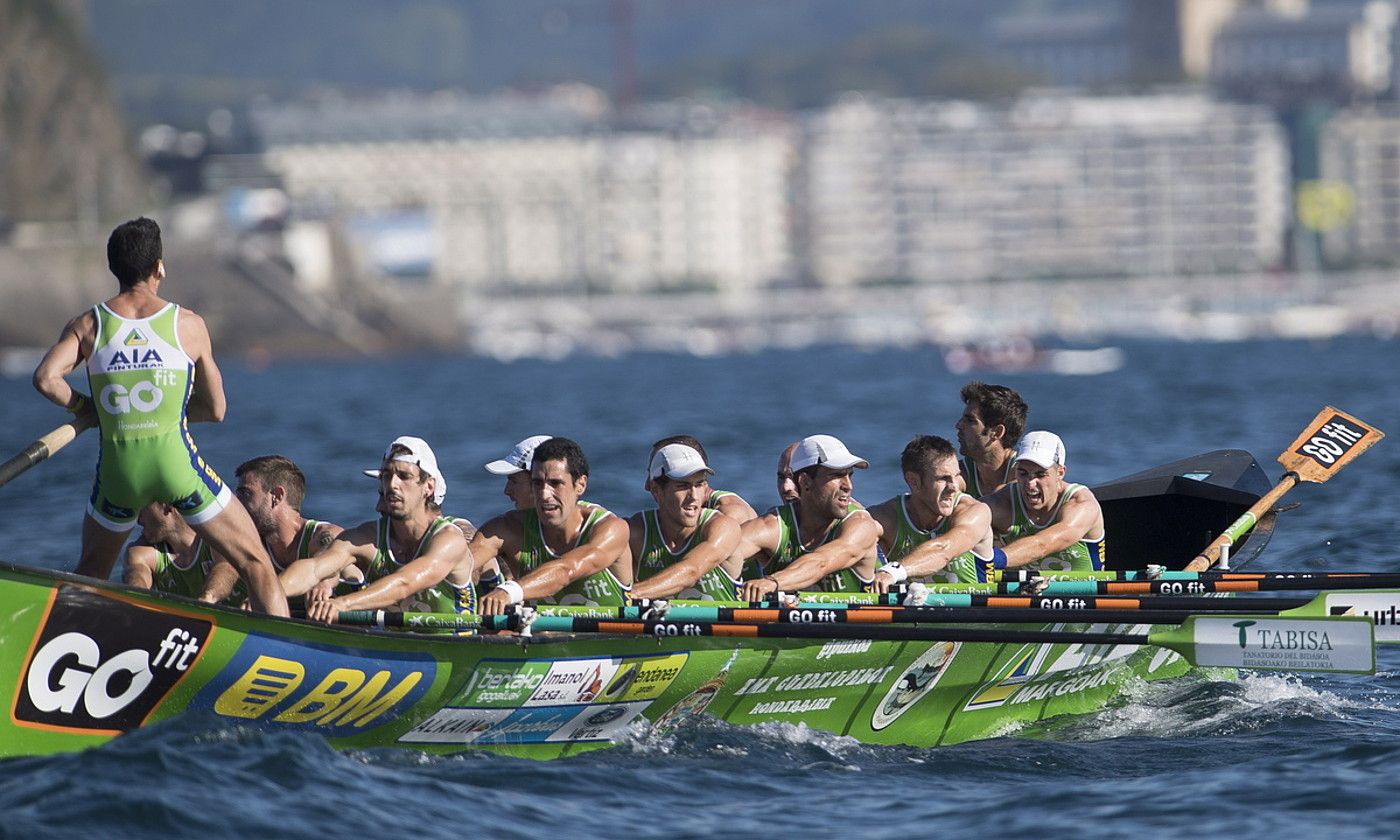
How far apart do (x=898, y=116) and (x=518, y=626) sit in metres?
170

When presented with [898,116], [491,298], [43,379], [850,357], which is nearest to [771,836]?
[43,379]

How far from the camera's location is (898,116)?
176875mm

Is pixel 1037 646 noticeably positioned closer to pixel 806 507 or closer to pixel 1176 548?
pixel 806 507

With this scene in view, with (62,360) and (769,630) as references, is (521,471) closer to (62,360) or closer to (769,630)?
(769,630)

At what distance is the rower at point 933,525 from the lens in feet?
37.7

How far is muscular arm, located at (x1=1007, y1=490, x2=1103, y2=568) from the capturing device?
1228 cm

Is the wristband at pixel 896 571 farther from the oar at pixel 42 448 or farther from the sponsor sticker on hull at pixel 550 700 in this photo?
the oar at pixel 42 448

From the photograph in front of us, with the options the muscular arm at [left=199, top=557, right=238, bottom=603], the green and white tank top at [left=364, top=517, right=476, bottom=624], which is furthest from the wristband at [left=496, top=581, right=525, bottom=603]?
the muscular arm at [left=199, top=557, right=238, bottom=603]

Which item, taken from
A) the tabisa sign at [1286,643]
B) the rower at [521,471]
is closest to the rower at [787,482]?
the rower at [521,471]

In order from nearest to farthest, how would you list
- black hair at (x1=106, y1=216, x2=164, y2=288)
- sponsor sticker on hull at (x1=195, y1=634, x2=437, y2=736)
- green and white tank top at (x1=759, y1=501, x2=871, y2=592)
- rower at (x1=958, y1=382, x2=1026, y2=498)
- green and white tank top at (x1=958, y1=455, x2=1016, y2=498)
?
black hair at (x1=106, y1=216, x2=164, y2=288)
sponsor sticker on hull at (x1=195, y1=634, x2=437, y2=736)
green and white tank top at (x1=759, y1=501, x2=871, y2=592)
rower at (x1=958, y1=382, x2=1026, y2=498)
green and white tank top at (x1=958, y1=455, x2=1016, y2=498)

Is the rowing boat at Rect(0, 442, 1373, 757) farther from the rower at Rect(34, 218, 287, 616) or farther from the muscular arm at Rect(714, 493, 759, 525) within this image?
the muscular arm at Rect(714, 493, 759, 525)

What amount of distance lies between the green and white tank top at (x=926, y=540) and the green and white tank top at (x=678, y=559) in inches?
48.5

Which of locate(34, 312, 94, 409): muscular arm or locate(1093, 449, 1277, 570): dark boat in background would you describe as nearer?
locate(34, 312, 94, 409): muscular arm

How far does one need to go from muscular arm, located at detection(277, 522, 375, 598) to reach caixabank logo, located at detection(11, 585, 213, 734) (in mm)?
906
